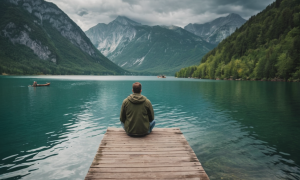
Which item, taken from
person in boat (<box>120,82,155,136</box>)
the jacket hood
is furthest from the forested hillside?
the jacket hood

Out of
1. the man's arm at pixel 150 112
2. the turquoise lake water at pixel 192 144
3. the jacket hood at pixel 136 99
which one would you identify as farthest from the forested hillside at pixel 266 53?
the jacket hood at pixel 136 99

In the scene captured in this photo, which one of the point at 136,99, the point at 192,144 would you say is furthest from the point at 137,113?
the point at 192,144

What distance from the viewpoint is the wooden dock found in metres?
6.36

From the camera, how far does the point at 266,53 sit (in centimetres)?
12962

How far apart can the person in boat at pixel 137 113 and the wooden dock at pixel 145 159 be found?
471 millimetres

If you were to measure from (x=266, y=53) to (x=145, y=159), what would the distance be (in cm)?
14841

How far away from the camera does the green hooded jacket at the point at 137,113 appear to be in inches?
376

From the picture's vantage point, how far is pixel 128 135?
10492mm

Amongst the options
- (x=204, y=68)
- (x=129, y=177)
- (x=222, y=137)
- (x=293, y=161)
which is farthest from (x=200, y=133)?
(x=204, y=68)

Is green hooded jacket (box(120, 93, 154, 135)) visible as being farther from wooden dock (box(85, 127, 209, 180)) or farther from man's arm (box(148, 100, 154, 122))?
wooden dock (box(85, 127, 209, 180))

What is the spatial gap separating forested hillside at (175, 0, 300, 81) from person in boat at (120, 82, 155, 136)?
4509 inches

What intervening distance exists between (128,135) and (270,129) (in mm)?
15984

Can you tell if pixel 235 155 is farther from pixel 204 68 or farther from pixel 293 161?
pixel 204 68

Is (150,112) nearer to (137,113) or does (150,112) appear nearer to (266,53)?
(137,113)
